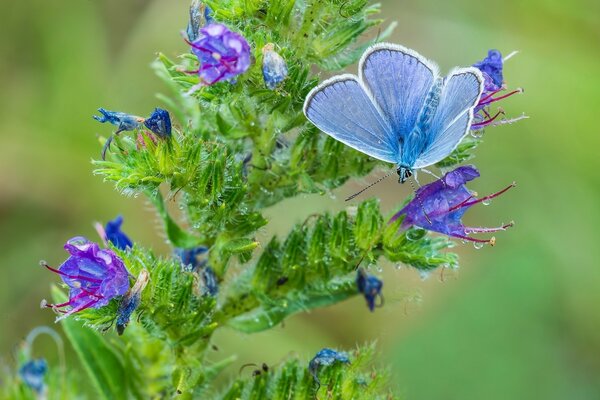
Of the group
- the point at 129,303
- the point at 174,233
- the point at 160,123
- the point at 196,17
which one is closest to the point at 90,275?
the point at 129,303

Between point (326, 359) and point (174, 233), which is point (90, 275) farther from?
point (326, 359)

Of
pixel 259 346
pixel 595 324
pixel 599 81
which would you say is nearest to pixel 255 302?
pixel 259 346

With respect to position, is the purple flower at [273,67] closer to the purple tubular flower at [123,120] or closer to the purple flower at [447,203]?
the purple tubular flower at [123,120]

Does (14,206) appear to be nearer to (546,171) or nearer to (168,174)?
(168,174)

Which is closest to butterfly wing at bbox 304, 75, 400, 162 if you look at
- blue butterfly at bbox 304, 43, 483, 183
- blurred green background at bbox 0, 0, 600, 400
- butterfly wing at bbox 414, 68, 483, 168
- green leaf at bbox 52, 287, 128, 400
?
blue butterfly at bbox 304, 43, 483, 183

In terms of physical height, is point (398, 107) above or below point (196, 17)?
below

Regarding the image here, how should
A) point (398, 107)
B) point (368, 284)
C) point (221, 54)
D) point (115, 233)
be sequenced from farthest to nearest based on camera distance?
point (368, 284) → point (115, 233) → point (398, 107) → point (221, 54)

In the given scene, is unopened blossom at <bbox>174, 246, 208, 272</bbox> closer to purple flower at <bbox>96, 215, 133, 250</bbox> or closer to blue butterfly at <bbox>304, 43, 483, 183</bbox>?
purple flower at <bbox>96, 215, 133, 250</bbox>
